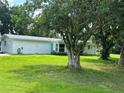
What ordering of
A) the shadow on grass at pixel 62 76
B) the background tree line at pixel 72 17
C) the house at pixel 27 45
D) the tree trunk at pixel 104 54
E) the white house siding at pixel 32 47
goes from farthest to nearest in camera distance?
the white house siding at pixel 32 47 < the house at pixel 27 45 < the tree trunk at pixel 104 54 < the background tree line at pixel 72 17 < the shadow on grass at pixel 62 76

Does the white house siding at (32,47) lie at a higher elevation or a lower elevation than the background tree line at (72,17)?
lower

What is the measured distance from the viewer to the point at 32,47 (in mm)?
48656

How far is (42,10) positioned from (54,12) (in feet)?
4.68

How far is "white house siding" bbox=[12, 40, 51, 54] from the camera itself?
152ft

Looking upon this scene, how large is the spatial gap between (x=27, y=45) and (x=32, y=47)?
114 cm

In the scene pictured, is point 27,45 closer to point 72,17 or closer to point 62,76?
point 72,17

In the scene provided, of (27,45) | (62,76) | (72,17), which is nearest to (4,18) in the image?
(27,45)

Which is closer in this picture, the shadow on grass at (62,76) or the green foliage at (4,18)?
the shadow on grass at (62,76)

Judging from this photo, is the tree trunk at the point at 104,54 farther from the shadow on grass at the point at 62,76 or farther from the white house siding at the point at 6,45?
the shadow on grass at the point at 62,76

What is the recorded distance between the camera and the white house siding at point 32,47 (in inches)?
1825

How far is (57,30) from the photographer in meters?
20.4

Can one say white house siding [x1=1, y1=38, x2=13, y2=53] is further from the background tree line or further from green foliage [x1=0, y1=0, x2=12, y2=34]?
the background tree line

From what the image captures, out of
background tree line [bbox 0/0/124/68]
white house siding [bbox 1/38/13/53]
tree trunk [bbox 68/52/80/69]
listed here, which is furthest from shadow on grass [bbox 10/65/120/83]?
white house siding [bbox 1/38/13/53]

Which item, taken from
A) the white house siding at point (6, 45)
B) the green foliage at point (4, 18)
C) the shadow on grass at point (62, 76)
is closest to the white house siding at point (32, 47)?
the white house siding at point (6, 45)
